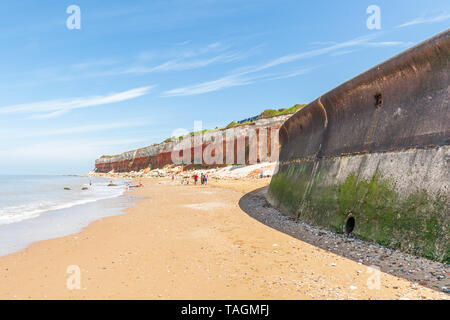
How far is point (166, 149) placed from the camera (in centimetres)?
7312

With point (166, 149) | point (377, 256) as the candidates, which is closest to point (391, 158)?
point (377, 256)

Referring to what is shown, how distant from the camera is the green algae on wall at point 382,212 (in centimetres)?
405

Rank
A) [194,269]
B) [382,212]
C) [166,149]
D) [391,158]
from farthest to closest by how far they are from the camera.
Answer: [166,149] → [391,158] → [382,212] → [194,269]

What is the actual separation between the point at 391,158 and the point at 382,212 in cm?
109

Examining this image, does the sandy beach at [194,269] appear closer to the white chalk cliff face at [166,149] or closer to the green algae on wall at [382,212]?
the green algae on wall at [382,212]

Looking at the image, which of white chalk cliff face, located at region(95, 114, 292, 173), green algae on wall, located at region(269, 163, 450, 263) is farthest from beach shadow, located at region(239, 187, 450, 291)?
white chalk cliff face, located at region(95, 114, 292, 173)

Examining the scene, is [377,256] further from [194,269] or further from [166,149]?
[166,149]

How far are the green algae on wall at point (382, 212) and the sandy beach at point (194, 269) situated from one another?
861mm

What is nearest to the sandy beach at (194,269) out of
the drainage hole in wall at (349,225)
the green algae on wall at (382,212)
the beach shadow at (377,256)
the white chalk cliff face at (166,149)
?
the beach shadow at (377,256)

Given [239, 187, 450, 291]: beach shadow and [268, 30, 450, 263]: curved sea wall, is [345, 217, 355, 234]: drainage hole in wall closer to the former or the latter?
[268, 30, 450, 263]: curved sea wall

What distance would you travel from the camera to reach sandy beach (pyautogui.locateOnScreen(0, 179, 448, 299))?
147 inches
